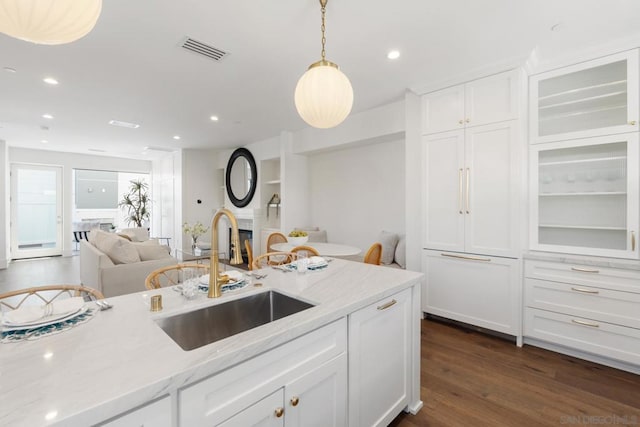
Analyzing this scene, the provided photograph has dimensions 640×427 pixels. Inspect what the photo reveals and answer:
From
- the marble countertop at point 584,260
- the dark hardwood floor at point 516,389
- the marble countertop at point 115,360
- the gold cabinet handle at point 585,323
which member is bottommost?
the dark hardwood floor at point 516,389

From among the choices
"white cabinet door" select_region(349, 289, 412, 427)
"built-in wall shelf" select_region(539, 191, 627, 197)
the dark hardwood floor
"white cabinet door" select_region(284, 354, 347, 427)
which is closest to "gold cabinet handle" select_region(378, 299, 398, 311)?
"white cabinet door" select_region(349, 289, 412, 427)

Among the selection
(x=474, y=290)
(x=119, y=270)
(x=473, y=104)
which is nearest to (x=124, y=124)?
(x=119, y=270)

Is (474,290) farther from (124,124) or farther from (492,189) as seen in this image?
(124,124)

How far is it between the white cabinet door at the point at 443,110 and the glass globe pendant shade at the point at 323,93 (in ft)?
5.45

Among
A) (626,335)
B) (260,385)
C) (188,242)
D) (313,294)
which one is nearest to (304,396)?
(260,385)

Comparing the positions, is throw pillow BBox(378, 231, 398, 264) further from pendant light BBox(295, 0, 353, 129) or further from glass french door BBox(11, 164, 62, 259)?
glass french door BBox(11, 164, 62, 259)

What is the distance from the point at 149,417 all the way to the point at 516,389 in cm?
233

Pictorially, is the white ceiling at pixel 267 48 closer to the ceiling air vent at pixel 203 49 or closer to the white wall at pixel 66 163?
the ceiling air vent at pixel 203 49

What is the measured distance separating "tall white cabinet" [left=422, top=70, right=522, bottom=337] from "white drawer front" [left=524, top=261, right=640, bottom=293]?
0.17 m

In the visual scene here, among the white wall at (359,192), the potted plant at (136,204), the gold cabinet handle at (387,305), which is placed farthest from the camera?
the potted plant at (136,204)

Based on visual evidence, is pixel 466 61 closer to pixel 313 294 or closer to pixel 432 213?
pixel 432 213

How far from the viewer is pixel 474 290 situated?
9.52 feet

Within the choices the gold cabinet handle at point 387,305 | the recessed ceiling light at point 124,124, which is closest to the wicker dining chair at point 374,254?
the gold cabinet handle at point 387,305

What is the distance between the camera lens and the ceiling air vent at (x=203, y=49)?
242 cm
